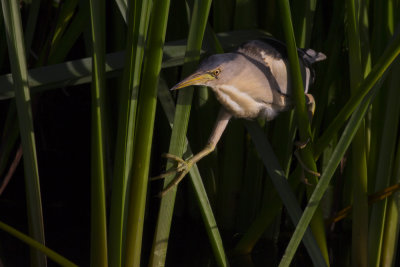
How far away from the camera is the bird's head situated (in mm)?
1041

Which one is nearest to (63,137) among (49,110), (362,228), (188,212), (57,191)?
(49,110)

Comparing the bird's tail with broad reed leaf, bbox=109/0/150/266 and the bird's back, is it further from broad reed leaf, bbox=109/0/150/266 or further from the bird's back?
broad reed leaf, bbox=109/0/150/266

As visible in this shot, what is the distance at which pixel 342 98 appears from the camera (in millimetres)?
1552

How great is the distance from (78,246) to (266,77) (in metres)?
0.69

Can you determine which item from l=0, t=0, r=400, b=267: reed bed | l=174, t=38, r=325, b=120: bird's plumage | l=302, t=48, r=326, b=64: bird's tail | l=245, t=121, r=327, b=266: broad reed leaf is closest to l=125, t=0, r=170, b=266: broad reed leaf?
l=0, t=0, r=400, b=267: reed bed

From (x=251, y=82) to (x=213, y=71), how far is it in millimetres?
178

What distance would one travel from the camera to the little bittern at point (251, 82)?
115cm

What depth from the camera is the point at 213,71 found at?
3.58 ft

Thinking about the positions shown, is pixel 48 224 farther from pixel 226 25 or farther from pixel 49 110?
pixel 226 25

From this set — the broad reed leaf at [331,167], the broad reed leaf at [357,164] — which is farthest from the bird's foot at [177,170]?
the broad reed leaf at [357,164]

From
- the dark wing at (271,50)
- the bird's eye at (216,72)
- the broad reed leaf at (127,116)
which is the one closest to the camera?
the broad reed leaf at (127,116)

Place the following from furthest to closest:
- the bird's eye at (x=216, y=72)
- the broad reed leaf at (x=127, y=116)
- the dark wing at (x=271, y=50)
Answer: the dark wing at (x=271, y=50) → the bird's eye at (x=216, y=72) → the broad reed leaf at (x=127, y=116)

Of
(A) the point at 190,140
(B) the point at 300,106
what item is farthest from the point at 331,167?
(A) the point at 190,140

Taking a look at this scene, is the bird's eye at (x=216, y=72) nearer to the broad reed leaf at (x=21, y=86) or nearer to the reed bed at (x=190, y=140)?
the reed bed at (x=190, y=140)
